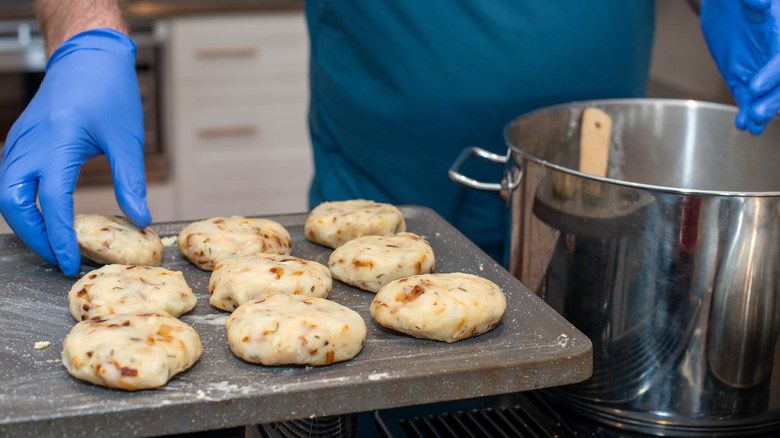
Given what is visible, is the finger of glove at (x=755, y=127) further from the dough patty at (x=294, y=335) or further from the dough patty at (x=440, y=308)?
the dough patty at (x=294, y=335)

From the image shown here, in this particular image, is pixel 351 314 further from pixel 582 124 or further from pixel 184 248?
pixel 582 124

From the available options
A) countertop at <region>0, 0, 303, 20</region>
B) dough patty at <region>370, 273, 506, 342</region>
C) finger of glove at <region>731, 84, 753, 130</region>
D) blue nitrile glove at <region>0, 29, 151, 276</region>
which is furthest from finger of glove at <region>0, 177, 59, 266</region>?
countertop at <region>0, 0, 303, 20</region>

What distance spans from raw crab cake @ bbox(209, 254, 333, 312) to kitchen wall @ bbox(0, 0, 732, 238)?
214cm

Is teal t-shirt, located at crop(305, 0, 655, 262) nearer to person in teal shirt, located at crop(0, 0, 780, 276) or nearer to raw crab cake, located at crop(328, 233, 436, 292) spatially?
person in teal shirt, located at crop(0, 0, 780, 276)

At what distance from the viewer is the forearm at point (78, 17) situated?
4.22 feet

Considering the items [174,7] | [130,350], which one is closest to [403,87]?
[130,350]

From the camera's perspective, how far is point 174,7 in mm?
2842

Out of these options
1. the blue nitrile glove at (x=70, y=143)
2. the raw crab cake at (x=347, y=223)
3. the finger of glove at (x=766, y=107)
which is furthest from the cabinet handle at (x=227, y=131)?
the finger of glove at (x=766, y=107)

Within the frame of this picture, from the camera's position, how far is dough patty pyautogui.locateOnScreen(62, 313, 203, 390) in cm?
76

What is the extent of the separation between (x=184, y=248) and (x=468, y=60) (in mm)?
669

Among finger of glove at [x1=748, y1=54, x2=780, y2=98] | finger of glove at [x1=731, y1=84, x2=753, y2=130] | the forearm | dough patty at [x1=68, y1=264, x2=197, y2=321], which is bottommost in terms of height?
dough patty at [x1=68, y1=264, x2=197, y2=321]

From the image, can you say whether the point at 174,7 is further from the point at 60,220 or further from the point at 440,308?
the point at 440,308

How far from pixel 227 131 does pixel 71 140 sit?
2.04 meters

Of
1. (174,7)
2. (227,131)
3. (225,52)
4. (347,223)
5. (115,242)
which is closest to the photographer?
(115,242)
